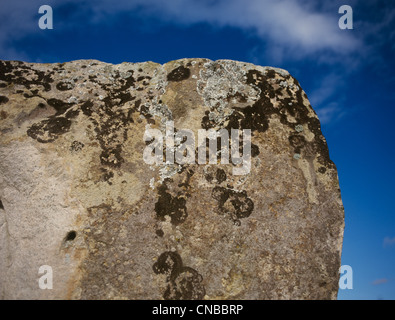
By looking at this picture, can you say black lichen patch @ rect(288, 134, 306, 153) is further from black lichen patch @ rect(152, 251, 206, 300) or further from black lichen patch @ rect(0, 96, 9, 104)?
black lichen patch @ rect(0, 96, 9, 104)

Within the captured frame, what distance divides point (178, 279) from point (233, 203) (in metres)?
1.02

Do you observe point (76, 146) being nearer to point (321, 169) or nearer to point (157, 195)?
point (157, 195)

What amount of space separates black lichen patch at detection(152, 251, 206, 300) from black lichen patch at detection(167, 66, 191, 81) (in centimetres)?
231

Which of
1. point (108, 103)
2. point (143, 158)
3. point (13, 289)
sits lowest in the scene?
point (13, 289)

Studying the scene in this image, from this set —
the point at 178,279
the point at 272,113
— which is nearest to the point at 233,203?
the point at 178,279

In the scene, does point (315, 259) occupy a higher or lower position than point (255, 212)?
lower

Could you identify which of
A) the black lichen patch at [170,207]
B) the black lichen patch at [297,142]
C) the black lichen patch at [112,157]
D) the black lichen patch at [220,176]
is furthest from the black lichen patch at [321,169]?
the black lichen patch at [112,157]

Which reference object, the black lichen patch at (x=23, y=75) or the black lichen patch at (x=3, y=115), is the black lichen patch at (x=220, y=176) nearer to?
the black lichen patch at (x=23, y=75)
